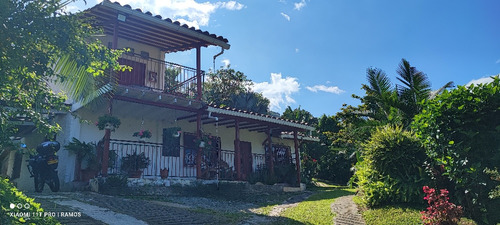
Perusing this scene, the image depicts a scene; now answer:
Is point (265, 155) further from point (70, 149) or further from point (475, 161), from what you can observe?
point (475, 161)

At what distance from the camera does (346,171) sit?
21.9 meters

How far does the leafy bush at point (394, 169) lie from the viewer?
26.4 ft

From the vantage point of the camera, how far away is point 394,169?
27.9 ft

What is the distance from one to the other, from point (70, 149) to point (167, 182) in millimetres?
2904

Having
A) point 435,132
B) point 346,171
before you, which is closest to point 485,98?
point 435,132

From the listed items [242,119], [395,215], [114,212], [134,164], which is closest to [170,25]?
→ [242,119]

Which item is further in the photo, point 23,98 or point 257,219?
point 257,219

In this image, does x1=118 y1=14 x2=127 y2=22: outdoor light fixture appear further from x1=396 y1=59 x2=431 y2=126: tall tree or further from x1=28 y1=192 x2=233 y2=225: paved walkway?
x1=396 y1=59 x2=431 y2=126: tall tree

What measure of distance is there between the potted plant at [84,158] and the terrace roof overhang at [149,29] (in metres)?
3.54

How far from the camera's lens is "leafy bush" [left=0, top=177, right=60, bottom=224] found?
2.90 meters

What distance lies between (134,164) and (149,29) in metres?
4.50

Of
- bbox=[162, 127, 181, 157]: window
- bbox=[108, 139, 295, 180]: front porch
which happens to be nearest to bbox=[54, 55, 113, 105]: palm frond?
bbox=[108, 139, 295, 180]: front porch

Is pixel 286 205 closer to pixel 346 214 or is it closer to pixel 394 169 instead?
pixel 346 214

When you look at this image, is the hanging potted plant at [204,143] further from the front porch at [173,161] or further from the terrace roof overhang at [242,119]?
the terrace roof overhang at [242,119]
